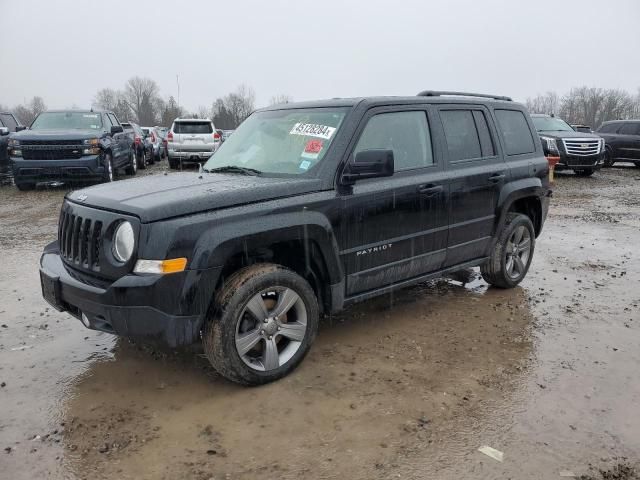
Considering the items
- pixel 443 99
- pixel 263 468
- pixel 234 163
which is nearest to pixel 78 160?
pixel 234 163

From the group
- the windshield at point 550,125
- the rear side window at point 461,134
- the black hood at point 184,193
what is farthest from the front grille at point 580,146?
the black hood at point 184,193

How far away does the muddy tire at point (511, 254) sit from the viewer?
204 inches

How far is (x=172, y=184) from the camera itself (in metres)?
3.66

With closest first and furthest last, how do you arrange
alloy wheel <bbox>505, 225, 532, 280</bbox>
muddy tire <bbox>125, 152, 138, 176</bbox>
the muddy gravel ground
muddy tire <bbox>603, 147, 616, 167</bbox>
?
1. the muddy gravel ground
2. alloy wheel <bbox>505, 225, 532, 280</bbox>
3. muddy tire <bbox>125, 152, 138, 176</bbox>
4. muddy tire <bbox>603, 147, 616, 167</bbox>

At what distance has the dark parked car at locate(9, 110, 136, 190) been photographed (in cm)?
1148

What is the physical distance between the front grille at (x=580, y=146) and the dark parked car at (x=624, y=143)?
13.4 feet

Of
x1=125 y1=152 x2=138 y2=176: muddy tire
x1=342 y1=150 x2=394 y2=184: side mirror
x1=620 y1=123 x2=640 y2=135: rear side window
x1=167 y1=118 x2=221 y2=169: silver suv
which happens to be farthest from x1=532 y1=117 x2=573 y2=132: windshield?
x1=342 y1=150 x2=394 y2=184: side mirror

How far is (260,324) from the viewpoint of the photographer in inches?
131

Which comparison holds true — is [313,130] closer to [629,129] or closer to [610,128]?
[629,129]

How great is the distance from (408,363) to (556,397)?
3.21ft

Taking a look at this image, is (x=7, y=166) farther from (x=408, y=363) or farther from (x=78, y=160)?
(x=408, y=363)

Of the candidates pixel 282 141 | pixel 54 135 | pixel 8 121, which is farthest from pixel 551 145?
pixel 8 121

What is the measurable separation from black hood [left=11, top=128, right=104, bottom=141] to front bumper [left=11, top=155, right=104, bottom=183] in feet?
1.54

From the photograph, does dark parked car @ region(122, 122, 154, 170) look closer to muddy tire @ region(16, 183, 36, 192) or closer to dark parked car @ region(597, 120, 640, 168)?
muddy tire @ region(16, 183, 36, 192)
